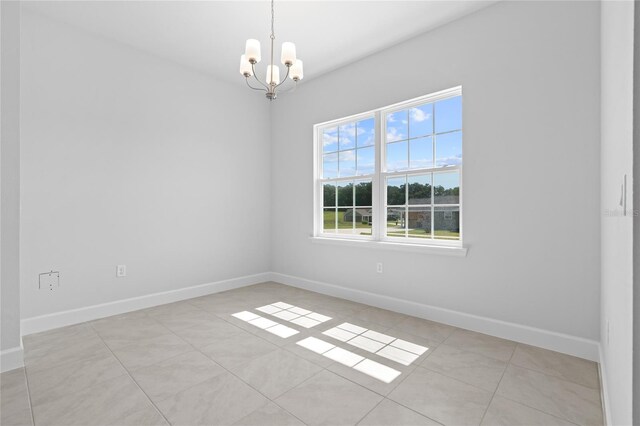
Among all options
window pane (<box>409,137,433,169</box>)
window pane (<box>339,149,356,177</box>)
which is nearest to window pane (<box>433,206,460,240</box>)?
window pane (<box>409,137,433,169</box>)

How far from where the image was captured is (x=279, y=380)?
208 centimetres

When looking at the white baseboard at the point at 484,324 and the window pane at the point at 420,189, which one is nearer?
the white baseboard at the point at 484,324

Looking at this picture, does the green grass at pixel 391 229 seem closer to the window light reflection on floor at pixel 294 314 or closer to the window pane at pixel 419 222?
the window pane at pixel 419 222

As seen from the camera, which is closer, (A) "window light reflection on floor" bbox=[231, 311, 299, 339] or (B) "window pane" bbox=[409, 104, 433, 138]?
(A) "window light reflection on floor" bbox=[231, 311, 299, 339]

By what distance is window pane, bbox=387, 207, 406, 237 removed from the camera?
141 inches

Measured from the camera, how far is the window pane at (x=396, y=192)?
11.7 ft

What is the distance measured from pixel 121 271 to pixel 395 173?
3.35 metres

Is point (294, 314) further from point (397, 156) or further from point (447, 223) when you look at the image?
point (397, 156)

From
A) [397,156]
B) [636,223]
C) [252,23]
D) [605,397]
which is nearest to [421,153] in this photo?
[397,156]

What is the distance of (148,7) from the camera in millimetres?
2902

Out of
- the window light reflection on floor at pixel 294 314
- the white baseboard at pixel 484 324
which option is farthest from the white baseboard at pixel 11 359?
the white baseboard at pixel 484 324

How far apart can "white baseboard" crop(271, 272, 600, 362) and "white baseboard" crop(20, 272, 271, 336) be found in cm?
147

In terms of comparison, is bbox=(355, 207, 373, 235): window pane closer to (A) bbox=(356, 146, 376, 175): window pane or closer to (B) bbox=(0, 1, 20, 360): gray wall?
(A) bbox=(356, 146, 376, 175): window pane

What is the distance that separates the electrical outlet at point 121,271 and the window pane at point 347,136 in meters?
3.05
